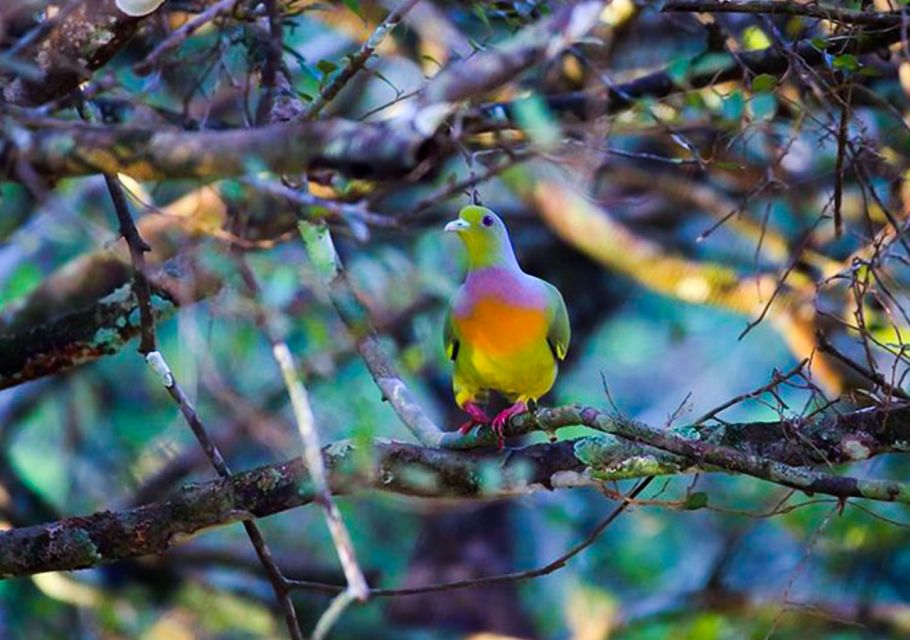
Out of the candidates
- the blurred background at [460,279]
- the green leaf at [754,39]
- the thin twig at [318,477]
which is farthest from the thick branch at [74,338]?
the green leaf at [754,39]

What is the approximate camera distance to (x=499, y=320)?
11.4 feet

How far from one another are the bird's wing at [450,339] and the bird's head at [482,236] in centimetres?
14

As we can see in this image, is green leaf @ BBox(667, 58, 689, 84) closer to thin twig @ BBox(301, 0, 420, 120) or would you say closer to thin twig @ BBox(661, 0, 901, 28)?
thin twig @ BBox(661, 0, 901, 28)

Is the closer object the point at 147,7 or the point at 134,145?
the point at 134,145

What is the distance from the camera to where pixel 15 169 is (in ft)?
6.97

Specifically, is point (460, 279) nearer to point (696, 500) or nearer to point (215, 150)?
point (696, 500)

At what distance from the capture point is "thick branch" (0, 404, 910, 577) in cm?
285

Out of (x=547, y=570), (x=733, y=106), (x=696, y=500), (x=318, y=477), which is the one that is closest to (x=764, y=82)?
(x=733, y=106)

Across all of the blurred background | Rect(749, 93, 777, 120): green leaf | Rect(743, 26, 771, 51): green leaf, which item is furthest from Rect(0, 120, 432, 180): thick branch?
Rect(743, 26, 771, 51): green leaf

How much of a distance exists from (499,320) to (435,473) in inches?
23.1

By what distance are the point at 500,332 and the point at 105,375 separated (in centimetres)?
436

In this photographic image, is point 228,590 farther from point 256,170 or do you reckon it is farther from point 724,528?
point 256,170

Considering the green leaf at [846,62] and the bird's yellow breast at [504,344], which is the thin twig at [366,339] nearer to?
the bird's yellow breast at [504,344]

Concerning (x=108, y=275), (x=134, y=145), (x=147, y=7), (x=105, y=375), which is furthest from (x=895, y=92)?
(x=105, y=375)
